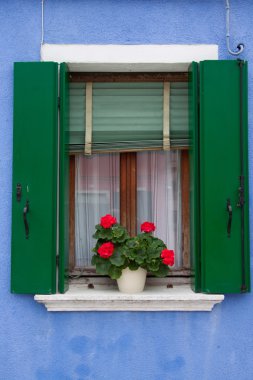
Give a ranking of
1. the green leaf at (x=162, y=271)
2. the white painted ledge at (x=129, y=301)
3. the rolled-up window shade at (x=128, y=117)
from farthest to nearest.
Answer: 1. the rolled-up window shade at (x=128, y=117)
2. the green leaf at (x=162, y=271)
3. the white painted ledge at (x=129, y=301)

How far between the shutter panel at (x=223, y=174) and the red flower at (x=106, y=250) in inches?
25.1

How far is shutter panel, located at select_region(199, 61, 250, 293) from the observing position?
12.6 feet

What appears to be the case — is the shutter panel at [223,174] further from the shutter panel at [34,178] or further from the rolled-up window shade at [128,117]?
the shutter panel at [34,178]

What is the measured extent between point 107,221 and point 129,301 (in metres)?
0.57

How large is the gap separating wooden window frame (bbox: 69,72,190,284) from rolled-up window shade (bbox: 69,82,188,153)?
0.20ft

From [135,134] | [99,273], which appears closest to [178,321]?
[99,273]

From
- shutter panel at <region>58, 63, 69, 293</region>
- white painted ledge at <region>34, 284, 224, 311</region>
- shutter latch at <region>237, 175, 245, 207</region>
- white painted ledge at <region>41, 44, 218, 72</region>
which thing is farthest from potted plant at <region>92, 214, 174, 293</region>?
white painted ledge at <region>41, 44, 218, 72</region>

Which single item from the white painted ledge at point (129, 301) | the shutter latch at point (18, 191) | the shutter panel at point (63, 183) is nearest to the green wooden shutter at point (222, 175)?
the white painted ledge at point (129, 301)

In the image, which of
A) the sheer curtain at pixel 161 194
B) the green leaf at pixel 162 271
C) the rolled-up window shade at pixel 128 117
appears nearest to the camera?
the green leaf at pixel 162 271

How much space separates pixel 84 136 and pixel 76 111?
0.65 feet

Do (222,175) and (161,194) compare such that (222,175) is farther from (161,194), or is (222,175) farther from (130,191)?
(130,191)

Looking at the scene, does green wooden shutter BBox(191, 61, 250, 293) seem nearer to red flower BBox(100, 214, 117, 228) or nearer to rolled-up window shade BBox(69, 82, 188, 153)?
rolled-up window shade BBox(69, 82, 188, 153)

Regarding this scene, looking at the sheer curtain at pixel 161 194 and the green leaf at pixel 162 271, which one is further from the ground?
the sheer curtain at pixel 161 194

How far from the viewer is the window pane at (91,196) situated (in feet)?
14.1
